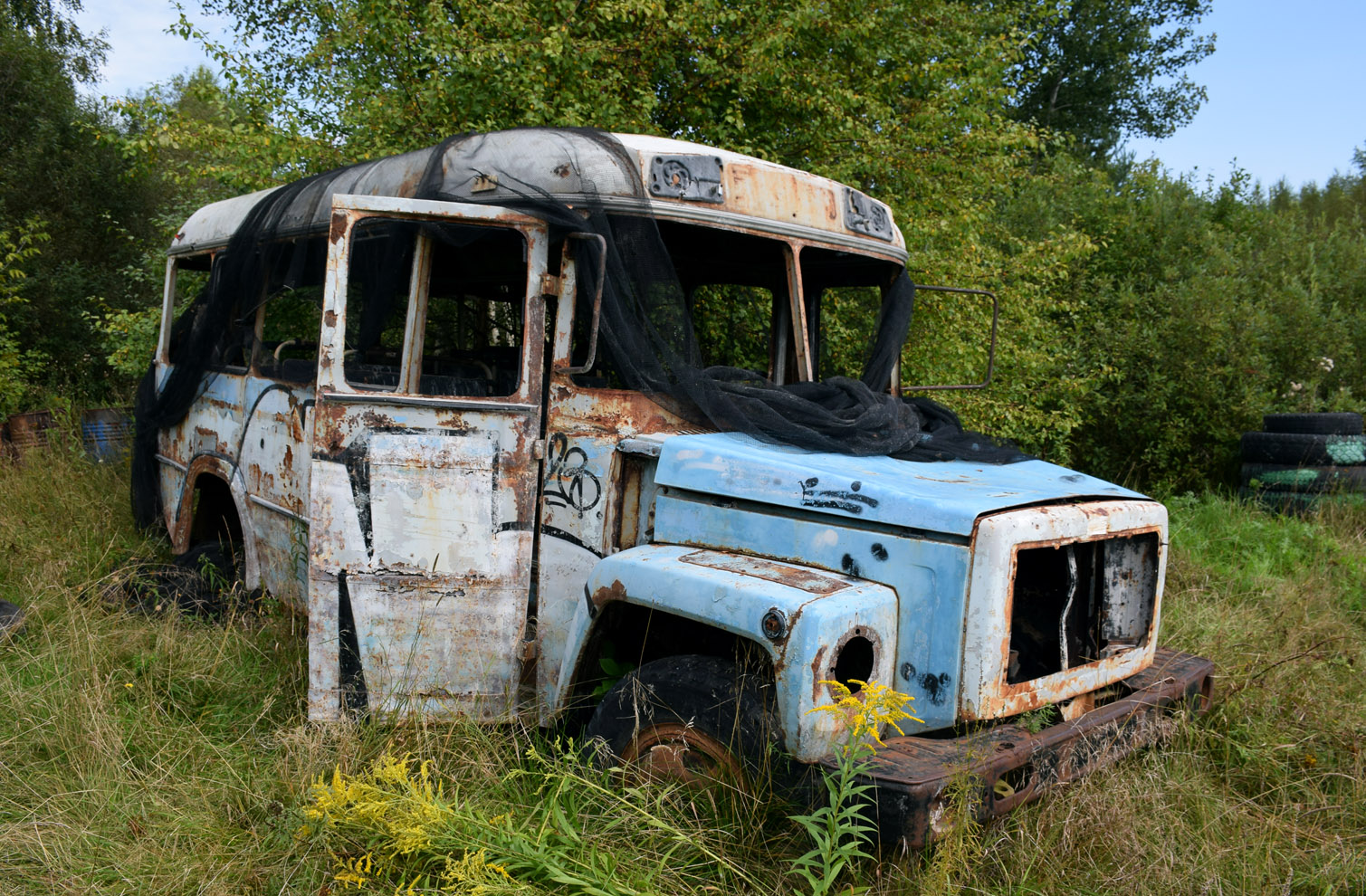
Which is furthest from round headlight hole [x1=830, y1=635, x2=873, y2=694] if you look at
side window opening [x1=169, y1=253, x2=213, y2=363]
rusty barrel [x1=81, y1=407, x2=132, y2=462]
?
rusty barrel [x1=81, y1=407, x2=132, y2=462]

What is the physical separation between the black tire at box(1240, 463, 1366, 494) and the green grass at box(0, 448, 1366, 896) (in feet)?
13.5

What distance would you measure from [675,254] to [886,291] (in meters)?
1.25

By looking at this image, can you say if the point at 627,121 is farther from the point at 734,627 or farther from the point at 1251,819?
the point at 1251,819

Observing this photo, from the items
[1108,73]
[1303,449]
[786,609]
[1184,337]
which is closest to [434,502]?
[786,609]

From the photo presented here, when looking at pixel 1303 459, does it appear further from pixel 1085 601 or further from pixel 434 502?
pixel 434 502

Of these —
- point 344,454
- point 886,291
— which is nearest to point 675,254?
point 886,291

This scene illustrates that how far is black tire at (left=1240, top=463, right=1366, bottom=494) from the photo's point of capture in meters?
8.42

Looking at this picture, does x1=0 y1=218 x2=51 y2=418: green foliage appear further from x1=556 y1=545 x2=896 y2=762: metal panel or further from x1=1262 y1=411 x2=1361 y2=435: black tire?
x1=1262 y1=411 x2=1361 y2=435: black tire

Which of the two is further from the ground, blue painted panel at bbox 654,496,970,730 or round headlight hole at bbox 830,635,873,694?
blue painted panel at bbox 654,496,970,730

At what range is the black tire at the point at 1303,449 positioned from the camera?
8.49 meters

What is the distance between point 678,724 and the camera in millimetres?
2961

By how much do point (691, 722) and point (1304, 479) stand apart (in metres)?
7.98

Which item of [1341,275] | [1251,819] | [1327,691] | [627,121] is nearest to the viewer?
[1251,819]

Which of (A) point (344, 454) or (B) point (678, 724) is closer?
(B) point (678, 724)
